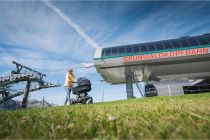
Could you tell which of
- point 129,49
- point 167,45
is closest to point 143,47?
point 129,49

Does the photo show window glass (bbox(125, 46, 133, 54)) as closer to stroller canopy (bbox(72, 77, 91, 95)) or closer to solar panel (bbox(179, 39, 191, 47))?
solar panel (bbox(179, 39, 191, 47))

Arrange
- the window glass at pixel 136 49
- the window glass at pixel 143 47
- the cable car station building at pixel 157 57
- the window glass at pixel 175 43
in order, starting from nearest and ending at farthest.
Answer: the cable car station building at pixel 157 57
the window glass at pixel 175 43
the window glass at pixel 143 47
the window glass at pixel 136 49

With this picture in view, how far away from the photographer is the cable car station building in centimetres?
1730

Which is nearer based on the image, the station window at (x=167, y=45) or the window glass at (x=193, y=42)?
the window glass at (x=193, y=42)

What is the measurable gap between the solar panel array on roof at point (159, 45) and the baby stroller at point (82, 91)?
840 centimetres

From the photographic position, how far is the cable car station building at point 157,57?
56.7 ft

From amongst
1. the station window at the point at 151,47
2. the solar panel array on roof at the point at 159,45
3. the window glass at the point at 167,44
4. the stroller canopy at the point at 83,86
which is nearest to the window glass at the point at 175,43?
the solar panel array on roof at the point at 159,45

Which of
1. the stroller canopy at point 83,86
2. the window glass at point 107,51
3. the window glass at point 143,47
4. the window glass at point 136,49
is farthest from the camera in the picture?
the window glass at point 107,51

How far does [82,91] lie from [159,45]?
1065 cm

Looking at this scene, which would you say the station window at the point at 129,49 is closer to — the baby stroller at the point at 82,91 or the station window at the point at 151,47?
the station window at the point at 151,47

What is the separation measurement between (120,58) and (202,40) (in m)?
7.60

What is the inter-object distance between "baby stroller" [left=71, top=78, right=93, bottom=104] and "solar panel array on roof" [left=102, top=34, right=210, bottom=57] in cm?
840

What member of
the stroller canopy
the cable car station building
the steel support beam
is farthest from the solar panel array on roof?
the stroller canopy

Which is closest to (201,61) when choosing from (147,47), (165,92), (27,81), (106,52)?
(147,47)
